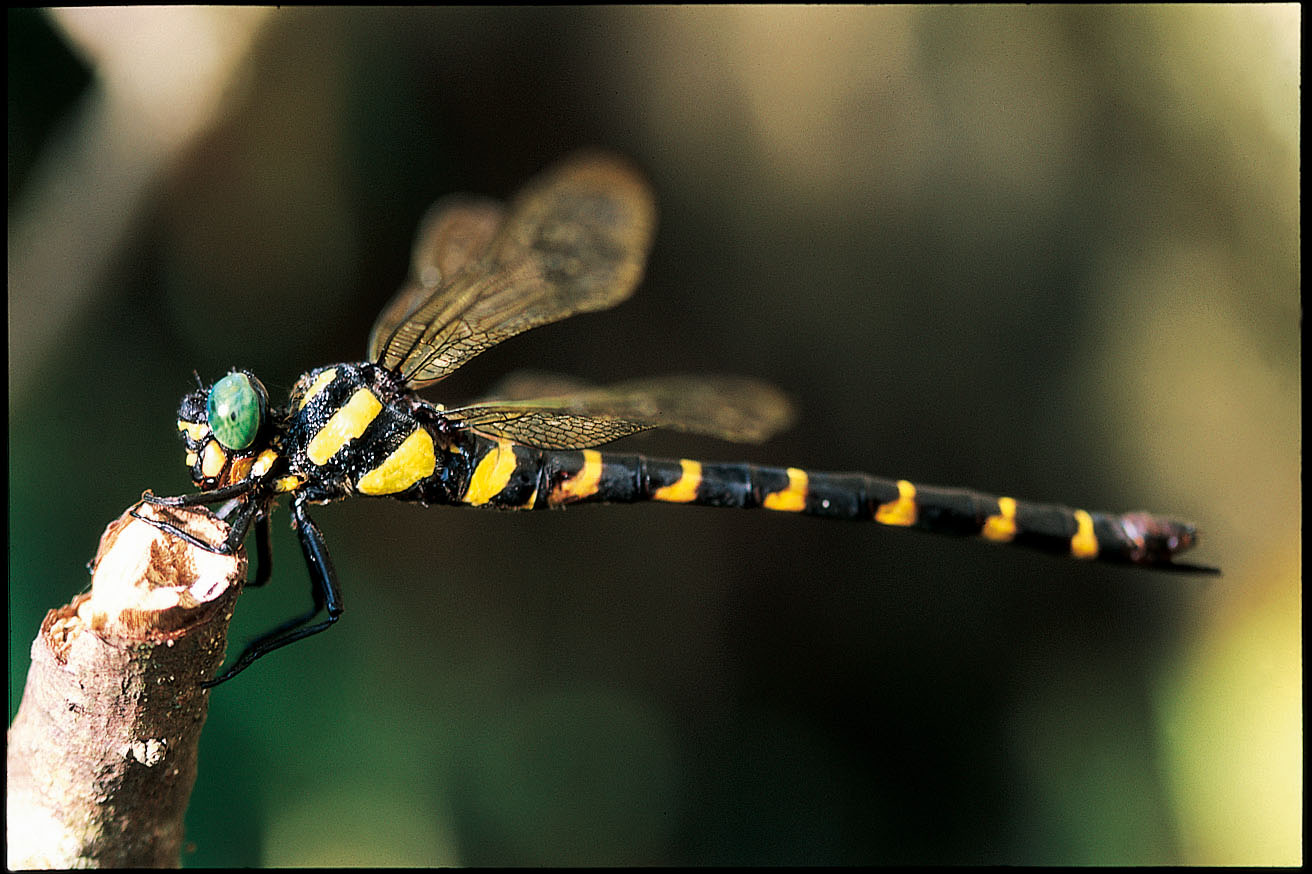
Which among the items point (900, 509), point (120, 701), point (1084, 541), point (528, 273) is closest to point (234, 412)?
point (120, 701)

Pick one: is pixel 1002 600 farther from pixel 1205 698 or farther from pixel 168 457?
pixel 168 457

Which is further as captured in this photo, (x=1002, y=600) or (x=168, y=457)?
(x=1002, y=600)

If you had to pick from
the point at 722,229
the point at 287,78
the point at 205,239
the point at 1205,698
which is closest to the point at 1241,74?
the point at 722,229

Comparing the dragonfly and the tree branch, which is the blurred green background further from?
the tree branch

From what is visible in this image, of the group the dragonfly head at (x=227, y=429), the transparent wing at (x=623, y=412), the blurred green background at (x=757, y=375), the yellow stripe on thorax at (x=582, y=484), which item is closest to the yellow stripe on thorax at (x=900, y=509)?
the transparent wing at (x=623, y=412)

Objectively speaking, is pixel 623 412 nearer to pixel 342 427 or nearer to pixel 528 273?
pixel 528 273

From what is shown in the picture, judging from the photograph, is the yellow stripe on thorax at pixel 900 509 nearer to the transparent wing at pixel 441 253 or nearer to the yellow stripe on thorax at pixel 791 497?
the yellow stripe on thorax at pixel 791 497

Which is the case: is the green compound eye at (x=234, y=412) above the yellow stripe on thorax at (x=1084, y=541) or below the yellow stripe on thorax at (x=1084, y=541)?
above
